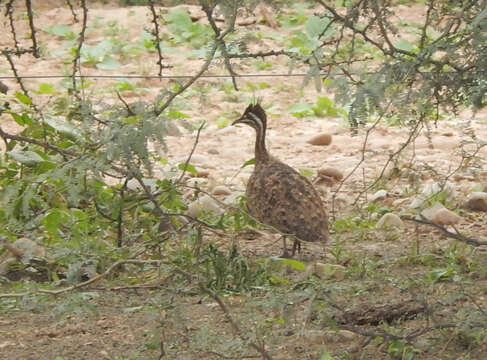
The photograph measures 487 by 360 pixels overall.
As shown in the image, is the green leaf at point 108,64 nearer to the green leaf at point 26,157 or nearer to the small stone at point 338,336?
the green leaf at point 26,157

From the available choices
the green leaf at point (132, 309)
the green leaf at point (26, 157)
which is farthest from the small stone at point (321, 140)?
the green leaf at point (132, 309)

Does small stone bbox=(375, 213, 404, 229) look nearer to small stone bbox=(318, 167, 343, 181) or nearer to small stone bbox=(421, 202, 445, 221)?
small stone bbox=(421, 202, 445, 221)

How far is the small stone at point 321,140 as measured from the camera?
8.76 m

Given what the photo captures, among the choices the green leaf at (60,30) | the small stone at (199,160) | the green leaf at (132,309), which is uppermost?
the green leaf at (132,309)

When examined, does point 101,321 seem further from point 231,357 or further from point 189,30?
point 189,30

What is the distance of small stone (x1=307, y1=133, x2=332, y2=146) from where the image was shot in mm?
8758

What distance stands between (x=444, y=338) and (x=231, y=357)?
86 centimetres

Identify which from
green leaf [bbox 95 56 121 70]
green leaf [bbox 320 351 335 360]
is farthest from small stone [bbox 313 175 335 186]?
green leaf [bbox 95 56 121 70]

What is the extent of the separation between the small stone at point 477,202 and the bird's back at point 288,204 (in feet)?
4.52

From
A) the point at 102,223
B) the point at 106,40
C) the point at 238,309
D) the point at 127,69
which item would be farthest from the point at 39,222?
the point at 106,40

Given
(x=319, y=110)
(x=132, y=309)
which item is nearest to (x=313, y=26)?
(x=319, y=110)

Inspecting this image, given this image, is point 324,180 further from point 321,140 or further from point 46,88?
point 46,88

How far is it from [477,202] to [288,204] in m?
1.64

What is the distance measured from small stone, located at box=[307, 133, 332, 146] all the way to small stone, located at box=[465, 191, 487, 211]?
2.26m
